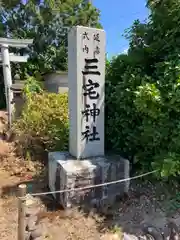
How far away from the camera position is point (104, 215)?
10.7 ft

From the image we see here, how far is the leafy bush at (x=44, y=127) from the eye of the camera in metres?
4.86

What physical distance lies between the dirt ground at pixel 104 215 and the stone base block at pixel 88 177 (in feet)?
0.48

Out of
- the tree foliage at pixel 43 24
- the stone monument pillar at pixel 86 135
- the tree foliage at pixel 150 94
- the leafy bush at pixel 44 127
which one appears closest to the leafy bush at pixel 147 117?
the tree foliage at pixel 150 94

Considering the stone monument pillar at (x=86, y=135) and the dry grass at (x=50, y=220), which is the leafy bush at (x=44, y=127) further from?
the stone monument pillar at (x=86, y=135)

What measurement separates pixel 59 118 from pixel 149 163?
2.26m

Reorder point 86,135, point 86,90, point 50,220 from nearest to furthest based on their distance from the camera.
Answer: point 50,220 → point 86,90 → point 86,135

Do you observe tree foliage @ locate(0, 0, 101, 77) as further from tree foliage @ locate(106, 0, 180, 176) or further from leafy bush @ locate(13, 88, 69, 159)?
tree foliage @ locate(106, 0, 180, 176)

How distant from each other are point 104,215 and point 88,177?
0.51 m

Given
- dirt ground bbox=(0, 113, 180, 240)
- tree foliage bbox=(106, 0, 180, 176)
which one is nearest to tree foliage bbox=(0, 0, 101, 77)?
tree foliage bbox=(106, 0, 180, 176)

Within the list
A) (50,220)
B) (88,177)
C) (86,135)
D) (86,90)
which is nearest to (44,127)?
(86,135)

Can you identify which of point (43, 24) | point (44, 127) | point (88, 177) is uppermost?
point (43, 24)

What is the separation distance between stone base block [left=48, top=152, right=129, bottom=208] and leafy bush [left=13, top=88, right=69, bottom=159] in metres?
1.14

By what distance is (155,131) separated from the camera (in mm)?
3154

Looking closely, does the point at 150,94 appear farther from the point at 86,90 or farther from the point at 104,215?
the point at 104,215
